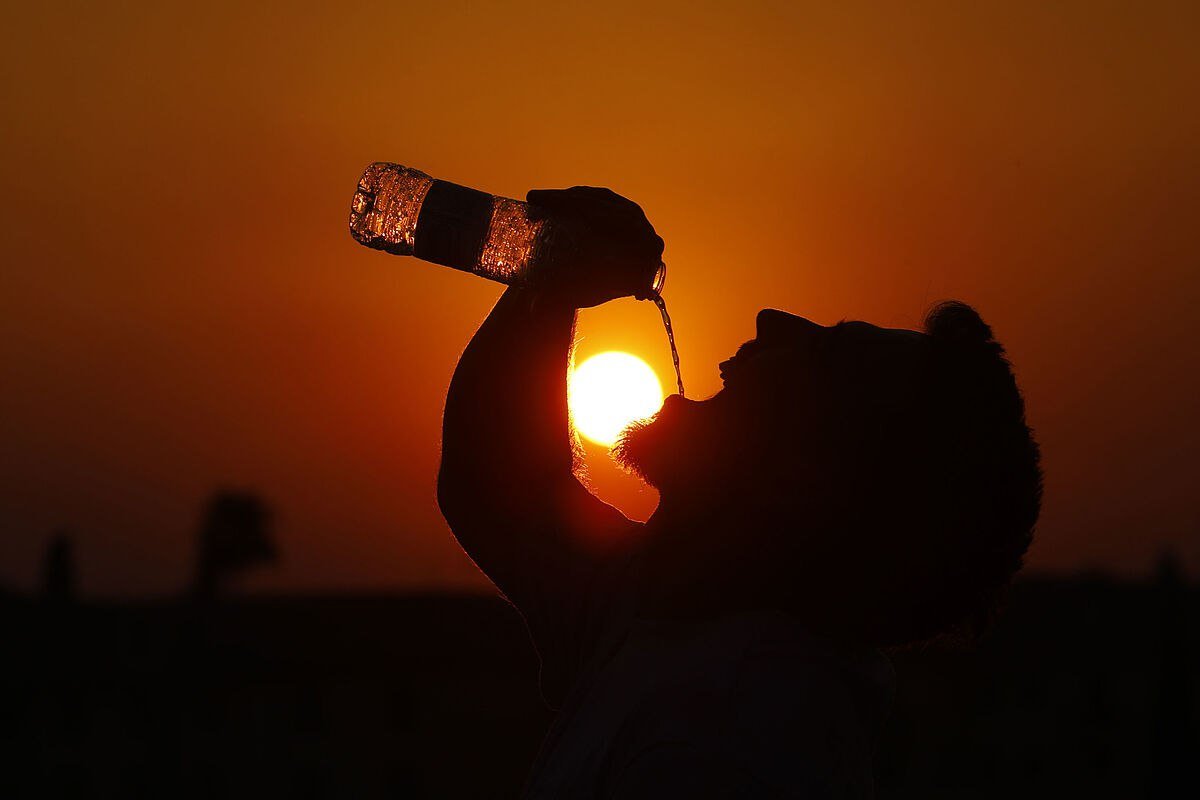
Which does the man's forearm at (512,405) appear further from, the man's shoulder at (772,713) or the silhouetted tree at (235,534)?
the silhouetted tree at (235,534)

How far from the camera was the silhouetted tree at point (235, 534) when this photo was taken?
3035cm

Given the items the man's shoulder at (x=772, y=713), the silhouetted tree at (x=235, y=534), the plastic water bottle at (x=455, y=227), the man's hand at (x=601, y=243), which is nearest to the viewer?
the man's shoulder at (x=772, y=713)

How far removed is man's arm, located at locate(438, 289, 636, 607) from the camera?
9.37 feet

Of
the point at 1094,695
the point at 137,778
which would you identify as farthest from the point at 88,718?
the point at 1094,695

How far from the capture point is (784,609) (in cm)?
236

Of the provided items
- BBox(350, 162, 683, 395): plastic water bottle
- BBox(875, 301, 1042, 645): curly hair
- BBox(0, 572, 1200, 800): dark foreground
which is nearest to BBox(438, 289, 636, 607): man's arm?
BBox(350, 162, 683, 395): plastic water bottle

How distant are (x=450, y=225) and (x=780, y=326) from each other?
1.23 m

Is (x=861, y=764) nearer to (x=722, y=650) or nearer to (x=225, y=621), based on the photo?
(x=722, y=650)

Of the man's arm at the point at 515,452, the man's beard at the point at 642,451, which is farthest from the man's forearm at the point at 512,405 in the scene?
the man's beard at the point at 642,451

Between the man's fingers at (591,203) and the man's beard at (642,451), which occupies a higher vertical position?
the man's fingers at (591,203)

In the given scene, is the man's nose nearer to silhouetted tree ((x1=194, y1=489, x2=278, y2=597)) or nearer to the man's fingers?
the man's fingers

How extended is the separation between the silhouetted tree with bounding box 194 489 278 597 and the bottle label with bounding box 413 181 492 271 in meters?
27.2

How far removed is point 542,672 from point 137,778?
15013mm

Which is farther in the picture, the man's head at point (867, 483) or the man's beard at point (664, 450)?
the man's beard at point (664, 450)
